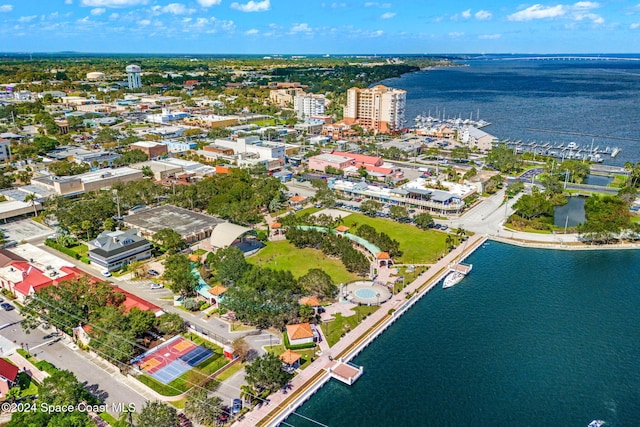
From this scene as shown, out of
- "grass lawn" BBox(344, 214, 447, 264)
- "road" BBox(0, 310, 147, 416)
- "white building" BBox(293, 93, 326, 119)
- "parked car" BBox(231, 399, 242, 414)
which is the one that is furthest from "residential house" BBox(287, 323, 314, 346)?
"white building" BBox(293, 93, 326, 119)

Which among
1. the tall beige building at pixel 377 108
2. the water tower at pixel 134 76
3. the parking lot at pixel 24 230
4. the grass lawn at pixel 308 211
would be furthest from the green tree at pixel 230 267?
the water tower at pixel 134 76

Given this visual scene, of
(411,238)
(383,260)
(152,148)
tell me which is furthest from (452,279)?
(152,148)

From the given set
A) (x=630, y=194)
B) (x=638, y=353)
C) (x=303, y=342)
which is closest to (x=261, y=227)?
(x=303, y=342)

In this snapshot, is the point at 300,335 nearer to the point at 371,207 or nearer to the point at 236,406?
Answer: the point at 236,406

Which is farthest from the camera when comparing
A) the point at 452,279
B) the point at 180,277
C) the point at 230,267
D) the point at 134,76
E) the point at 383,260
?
the point at 134,76

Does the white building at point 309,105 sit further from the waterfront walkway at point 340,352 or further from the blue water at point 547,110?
the waterfront walkway at point 340,352

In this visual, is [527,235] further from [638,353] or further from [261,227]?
[261,227]
